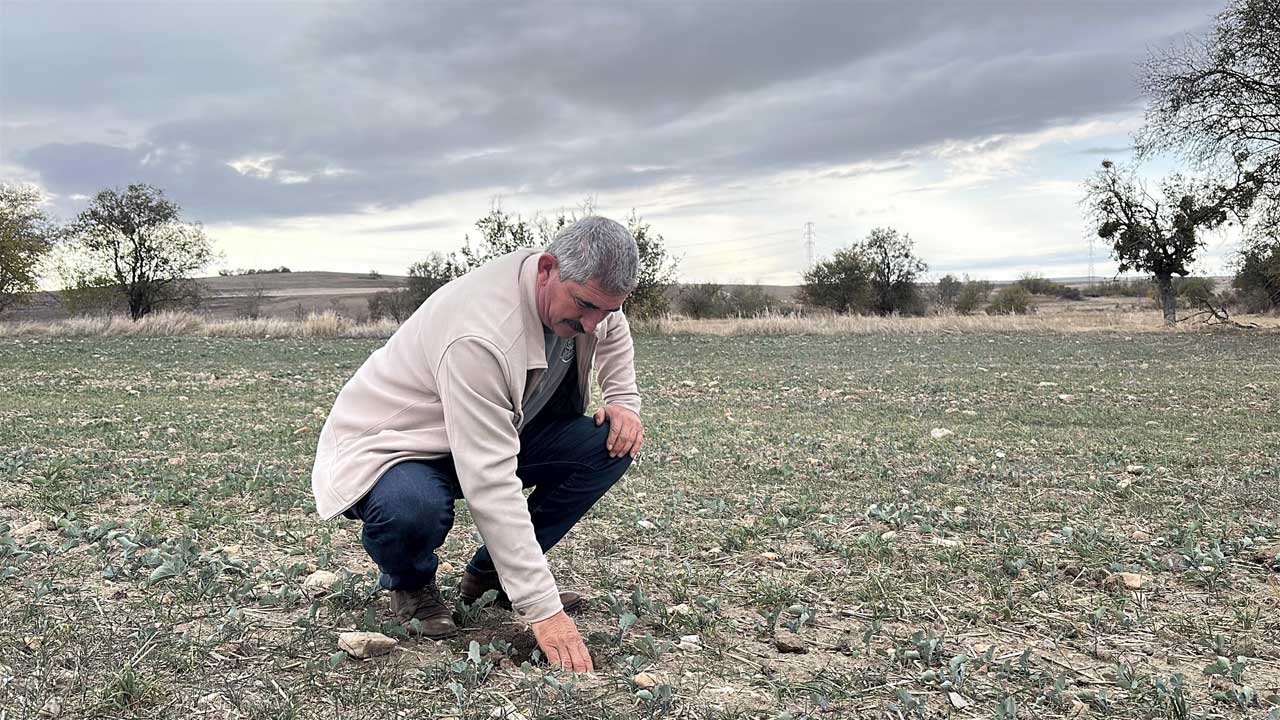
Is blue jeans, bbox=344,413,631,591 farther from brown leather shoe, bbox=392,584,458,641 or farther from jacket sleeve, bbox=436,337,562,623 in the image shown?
jacket sleeve, bbox=436,337,562,623

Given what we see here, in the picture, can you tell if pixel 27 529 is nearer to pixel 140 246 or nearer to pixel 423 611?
pixel 423 611

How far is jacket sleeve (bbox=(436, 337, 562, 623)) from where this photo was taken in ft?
10.1

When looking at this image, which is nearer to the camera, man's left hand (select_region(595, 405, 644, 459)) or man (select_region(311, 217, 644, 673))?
man (select_region(311, 217, 644, 673))

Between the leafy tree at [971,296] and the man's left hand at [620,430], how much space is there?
60.3 meters

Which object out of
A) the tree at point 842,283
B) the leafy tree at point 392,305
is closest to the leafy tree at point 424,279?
the leafy tree at point 392,305

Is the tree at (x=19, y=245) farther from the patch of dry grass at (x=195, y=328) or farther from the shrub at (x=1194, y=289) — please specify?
the shrub at (x=1194, y=289)

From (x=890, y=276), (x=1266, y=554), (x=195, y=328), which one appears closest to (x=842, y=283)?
(x=890, y=276)

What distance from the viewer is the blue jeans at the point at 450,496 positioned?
3289 mm

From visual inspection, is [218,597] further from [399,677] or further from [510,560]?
[510,560]

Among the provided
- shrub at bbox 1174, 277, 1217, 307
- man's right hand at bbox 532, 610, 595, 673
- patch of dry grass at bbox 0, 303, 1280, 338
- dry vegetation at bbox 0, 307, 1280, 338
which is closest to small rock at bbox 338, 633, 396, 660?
man's right hand at bbox 532, 610, 595, 673

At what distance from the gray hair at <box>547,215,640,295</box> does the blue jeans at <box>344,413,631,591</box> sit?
3.05 feet

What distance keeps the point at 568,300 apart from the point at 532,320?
19 centimetres

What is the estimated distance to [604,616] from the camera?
398 cm

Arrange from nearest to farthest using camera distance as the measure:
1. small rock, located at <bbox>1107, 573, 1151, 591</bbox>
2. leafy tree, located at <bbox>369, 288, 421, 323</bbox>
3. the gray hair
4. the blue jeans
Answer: the gray hair → the blue jeans → small rock, located at <bbox>1107, 573, 1151, 591</bbox> → leafy tree, located at <bbox>369, 288, 421, 323</bbox>
